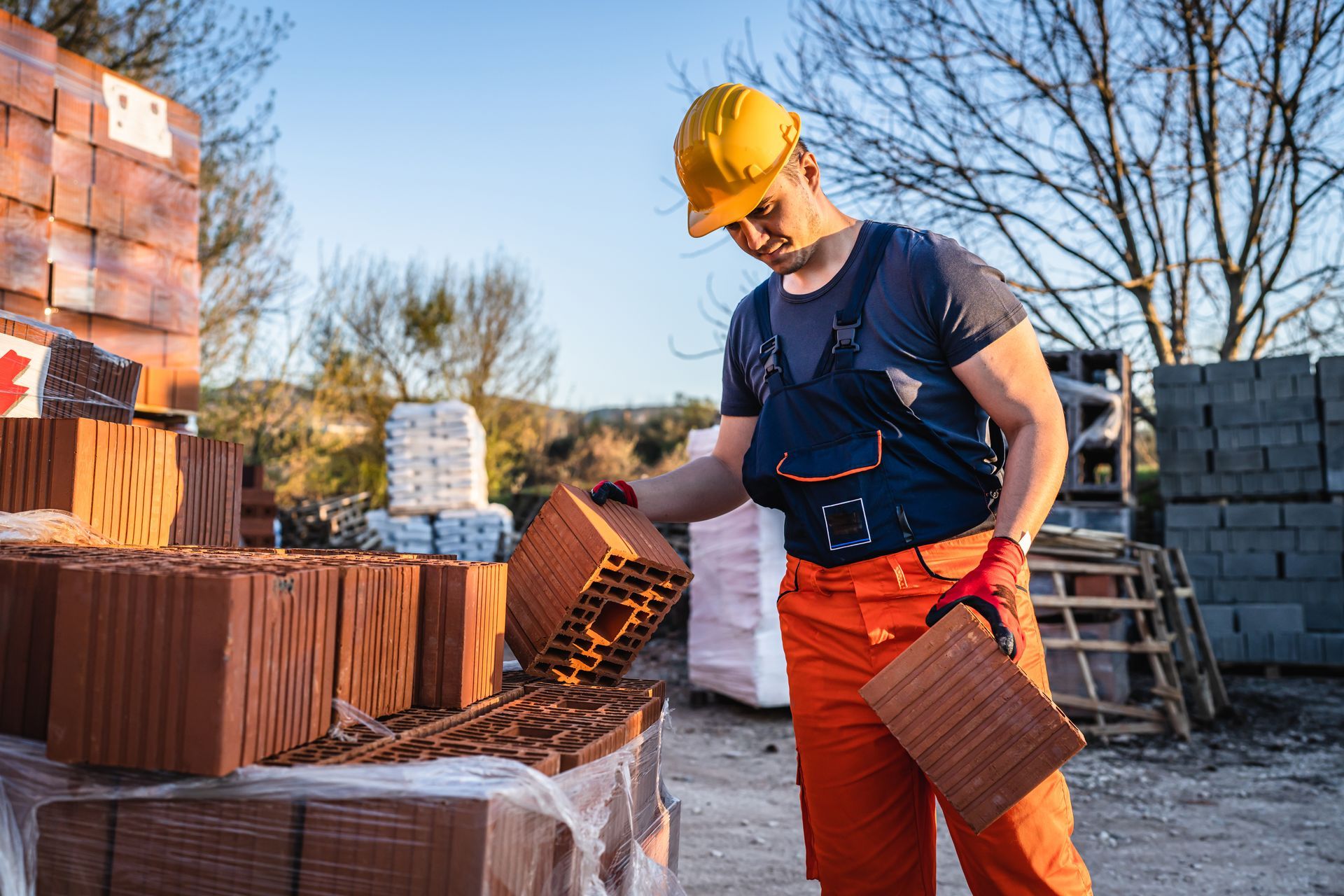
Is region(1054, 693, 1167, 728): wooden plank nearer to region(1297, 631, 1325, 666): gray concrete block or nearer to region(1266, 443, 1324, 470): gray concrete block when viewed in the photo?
region(1297, 631, 1325, 666): gray concrete block

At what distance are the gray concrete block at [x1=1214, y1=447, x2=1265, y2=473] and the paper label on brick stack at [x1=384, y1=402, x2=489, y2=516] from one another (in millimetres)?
8730

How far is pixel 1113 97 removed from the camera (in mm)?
11352

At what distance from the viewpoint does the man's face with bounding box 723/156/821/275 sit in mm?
2166

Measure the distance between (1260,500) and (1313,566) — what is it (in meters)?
0.80

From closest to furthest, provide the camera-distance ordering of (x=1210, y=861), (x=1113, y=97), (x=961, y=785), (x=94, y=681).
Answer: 1. (x=94, y=681)
2. (x=961, y=785)
3. (x=1210, y=861)
4. (x=1113, y=97)

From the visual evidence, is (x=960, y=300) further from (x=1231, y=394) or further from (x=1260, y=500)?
(x=1260, y=500)

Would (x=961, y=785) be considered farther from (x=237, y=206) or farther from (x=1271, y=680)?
(x=237, y=206)

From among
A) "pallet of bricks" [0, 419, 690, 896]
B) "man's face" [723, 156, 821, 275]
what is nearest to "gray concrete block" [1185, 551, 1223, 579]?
"man's face" [723, 156, 821, 275]

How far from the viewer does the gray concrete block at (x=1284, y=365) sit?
8.95 m

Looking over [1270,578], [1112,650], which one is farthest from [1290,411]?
[1112,650]

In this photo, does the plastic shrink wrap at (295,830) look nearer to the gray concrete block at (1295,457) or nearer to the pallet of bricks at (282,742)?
the pallet of bricks at (282,742)

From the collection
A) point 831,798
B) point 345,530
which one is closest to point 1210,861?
point 831,798

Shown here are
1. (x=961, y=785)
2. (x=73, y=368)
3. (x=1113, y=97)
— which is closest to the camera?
(x=961, y=785)

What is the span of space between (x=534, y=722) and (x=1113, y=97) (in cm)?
1193
